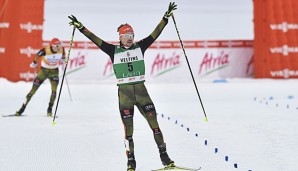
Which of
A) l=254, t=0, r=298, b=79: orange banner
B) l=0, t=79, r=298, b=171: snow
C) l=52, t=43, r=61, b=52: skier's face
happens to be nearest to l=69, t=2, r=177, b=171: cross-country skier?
l=0, t=79, r=298, b=171: snow

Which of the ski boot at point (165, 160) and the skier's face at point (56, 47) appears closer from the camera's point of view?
the ski boot at point (165, 160)

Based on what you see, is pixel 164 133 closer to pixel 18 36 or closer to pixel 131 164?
pixel 131 164

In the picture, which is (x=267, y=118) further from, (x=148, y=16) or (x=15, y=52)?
(x=148, y=16)

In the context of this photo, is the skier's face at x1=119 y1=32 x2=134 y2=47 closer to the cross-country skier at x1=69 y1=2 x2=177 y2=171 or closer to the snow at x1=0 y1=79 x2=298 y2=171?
the cross-country skier at x1=69 y1=2 x2=177 y2=171

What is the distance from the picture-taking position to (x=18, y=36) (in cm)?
1844

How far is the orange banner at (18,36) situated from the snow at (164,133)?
538cm

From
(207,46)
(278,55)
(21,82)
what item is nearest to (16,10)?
(21,82)

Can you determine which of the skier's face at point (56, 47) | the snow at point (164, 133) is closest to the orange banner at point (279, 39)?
the snow at point (164, 133)

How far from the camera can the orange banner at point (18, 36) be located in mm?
18188

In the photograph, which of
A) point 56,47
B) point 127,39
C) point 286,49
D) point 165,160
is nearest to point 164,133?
point 165,160

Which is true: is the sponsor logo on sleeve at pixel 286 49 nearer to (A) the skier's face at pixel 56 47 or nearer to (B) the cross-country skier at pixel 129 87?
(A) the skier's face at pixel 56 47

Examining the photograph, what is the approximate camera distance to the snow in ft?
16.3

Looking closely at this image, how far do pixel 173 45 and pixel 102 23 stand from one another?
14.5 feet

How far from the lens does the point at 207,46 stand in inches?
802
